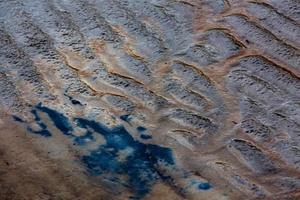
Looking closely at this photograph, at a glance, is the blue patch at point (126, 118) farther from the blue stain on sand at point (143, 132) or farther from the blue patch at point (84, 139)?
the blue patch at point (84, 139)

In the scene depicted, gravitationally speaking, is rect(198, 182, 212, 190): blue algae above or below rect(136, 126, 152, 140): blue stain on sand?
below

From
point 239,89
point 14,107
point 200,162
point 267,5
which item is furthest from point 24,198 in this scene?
point 267,5

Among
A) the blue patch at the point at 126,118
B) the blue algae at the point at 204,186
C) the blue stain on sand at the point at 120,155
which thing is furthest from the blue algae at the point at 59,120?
the blue algae at the point at 204,186

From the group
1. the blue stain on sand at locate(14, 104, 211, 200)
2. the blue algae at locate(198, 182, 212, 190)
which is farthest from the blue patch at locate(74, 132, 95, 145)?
the blue algae at locate(198, 182, 212, 190)

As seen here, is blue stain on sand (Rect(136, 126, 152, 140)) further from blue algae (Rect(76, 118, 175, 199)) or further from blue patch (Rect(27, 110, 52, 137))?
blue patch (Rect(27, 110, 52, 137))

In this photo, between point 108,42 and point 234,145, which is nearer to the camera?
point 234,145

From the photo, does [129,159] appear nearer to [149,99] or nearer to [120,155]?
[120,155]

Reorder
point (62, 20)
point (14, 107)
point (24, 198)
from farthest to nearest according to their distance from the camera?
1. point (62, 20)
2. point (14, 107)
3. point (24, 198)

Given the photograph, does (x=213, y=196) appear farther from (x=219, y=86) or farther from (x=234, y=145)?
(x=219, y=86)

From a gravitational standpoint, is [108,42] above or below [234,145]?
above
